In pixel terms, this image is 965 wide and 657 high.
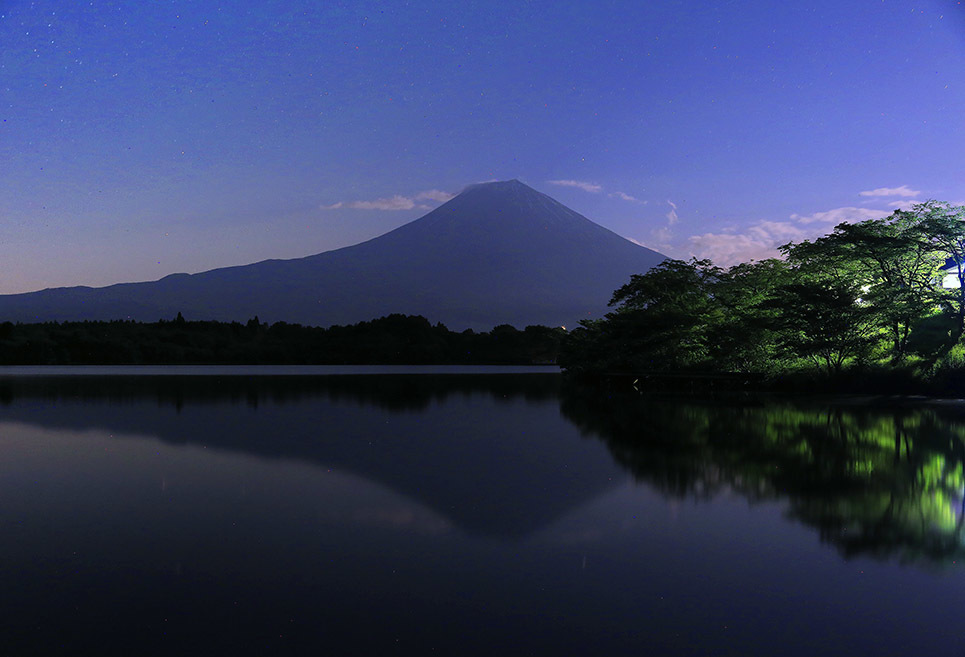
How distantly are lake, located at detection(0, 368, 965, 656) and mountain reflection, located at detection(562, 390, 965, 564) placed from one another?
8 cm

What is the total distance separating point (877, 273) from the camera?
3831cm

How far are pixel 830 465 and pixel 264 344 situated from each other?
459 ft

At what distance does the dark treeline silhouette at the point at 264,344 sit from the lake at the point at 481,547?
126m

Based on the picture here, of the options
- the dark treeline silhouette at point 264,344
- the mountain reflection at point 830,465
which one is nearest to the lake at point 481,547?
the mountain reflection at point 830,465

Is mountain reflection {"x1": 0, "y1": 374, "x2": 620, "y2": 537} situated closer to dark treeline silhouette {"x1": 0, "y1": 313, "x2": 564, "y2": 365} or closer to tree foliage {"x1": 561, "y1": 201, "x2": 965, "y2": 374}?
tree foliage {"x1": 561, "y1": 201, "x2": 965, "y2": 374}

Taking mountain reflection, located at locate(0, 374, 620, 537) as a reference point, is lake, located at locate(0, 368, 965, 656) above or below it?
above

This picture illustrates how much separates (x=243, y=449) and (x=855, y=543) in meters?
12.1

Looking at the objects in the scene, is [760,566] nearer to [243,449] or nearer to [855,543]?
[855,543]

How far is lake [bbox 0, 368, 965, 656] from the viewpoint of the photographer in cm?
461

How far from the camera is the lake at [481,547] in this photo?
461 cm

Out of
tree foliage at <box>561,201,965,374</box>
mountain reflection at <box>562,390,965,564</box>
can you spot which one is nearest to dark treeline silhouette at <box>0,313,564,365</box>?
tree foliage at <box>561,201,965,374</box>

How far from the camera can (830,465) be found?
12.2m

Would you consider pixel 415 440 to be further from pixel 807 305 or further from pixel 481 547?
pixel 807 305

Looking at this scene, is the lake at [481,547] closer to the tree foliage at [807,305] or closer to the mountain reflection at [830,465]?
the mountain reflection at [830,465]
